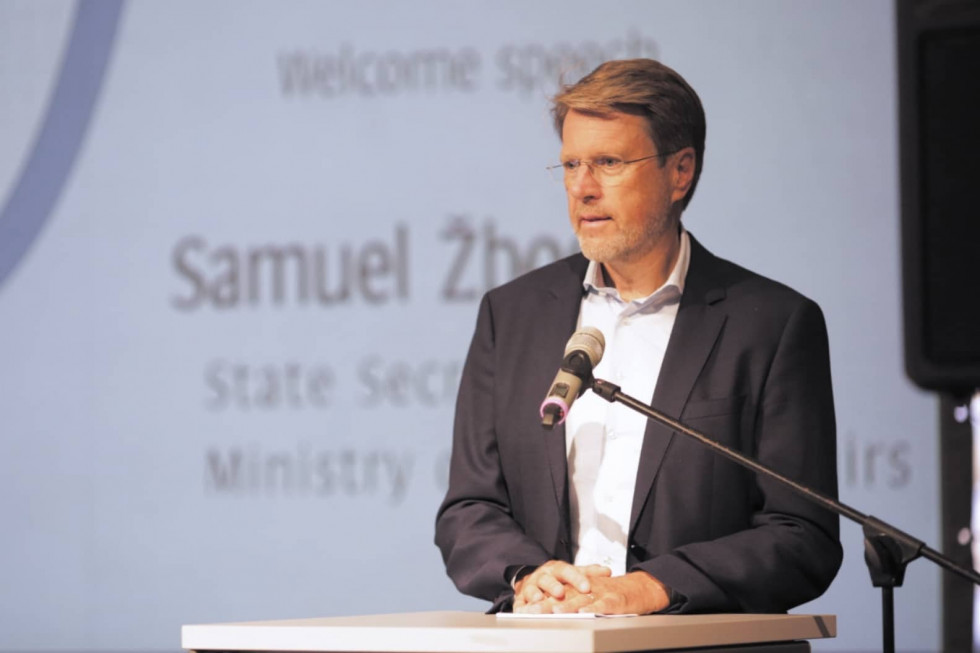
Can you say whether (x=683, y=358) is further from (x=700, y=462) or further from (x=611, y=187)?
(x=611, y=187)

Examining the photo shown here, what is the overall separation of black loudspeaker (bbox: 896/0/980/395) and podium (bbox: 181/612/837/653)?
2.27 ft

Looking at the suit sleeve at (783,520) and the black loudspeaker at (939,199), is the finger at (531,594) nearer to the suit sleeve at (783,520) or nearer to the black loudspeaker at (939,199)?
the suit sleeve at (783,520)

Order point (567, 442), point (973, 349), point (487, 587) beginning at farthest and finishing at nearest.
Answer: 1. point (567, 442)
2. point (487, 587)
3. point (973, 349)

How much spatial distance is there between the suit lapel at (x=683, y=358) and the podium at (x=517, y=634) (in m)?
0.40

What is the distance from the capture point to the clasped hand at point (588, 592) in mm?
2129

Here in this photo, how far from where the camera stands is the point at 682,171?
8.74 ft

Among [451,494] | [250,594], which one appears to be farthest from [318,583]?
[451,494]

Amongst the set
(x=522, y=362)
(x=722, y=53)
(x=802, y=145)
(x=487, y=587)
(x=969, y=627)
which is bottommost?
(x=487, y=587)

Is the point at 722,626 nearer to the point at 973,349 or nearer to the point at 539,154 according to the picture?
the point at 973,349

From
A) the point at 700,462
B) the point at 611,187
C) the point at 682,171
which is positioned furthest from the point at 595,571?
the point at 682,171

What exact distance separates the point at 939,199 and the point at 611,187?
56.1 inches

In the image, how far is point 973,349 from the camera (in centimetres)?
115

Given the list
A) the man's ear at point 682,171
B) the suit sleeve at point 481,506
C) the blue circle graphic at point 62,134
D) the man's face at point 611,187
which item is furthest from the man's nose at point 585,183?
the blue circle graphic at point 62,134

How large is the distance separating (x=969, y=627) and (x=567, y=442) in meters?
1.39
